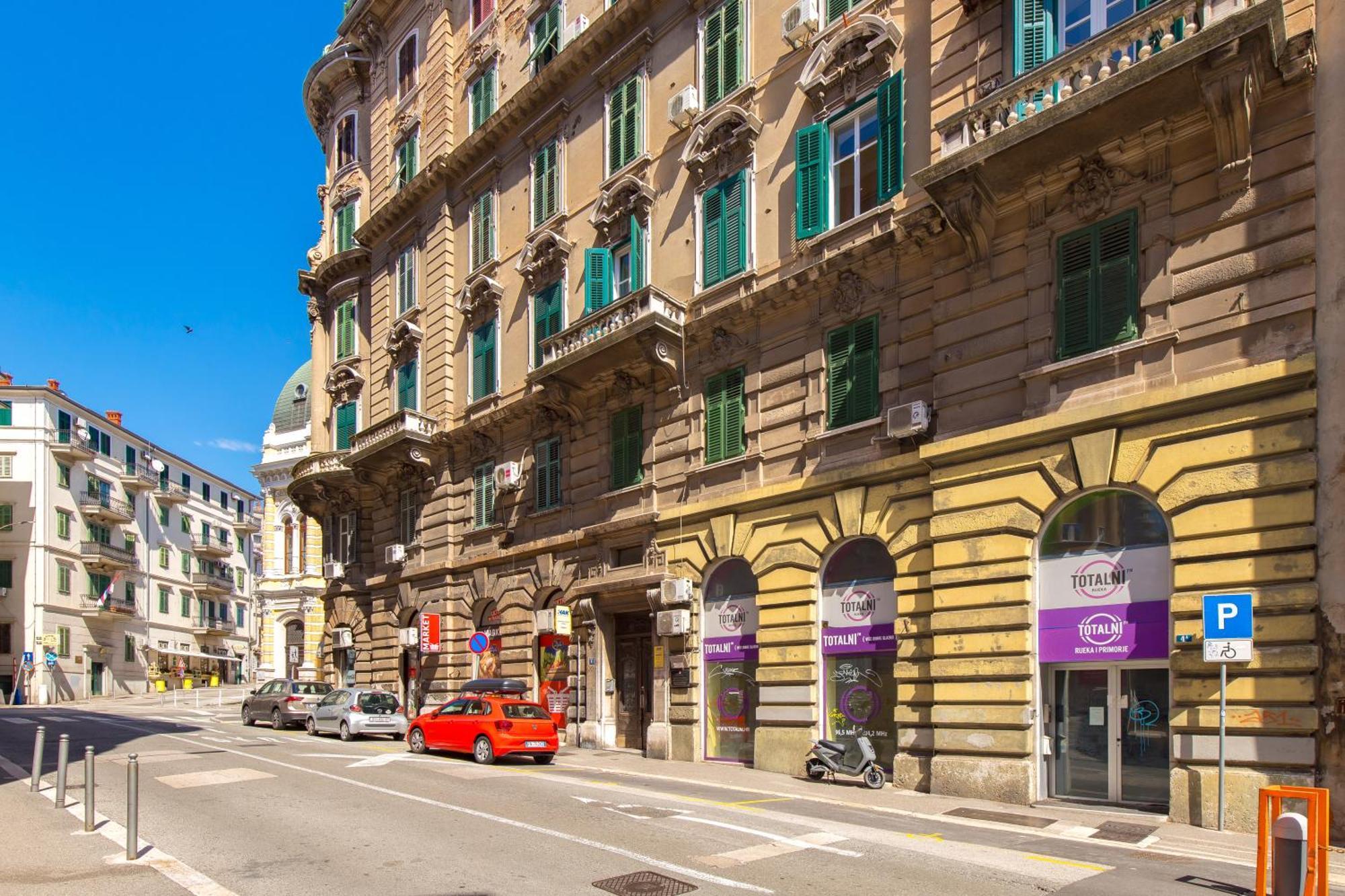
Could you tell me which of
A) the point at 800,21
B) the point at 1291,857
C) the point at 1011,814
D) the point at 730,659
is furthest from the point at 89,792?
the point at 800,21

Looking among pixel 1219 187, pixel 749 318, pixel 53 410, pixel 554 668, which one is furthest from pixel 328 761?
pixel 53 410

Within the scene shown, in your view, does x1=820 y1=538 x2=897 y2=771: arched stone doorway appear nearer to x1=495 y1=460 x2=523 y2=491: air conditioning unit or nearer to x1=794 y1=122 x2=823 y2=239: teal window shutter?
x1=794 y1=122 x2=823 y2=239: teal window shutter

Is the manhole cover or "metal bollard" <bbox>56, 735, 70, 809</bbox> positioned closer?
the manhole cover

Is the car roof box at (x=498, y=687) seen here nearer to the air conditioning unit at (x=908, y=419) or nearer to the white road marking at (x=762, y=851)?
the air conditioning unit at (x=908, y=419)

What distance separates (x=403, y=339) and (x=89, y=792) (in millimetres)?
22195

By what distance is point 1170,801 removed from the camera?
1302 cm

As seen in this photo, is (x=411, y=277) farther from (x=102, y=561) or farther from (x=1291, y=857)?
(x=102, y=561)

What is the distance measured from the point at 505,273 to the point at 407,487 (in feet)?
26.7

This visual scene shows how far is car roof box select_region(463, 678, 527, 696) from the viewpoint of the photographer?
2402 cm

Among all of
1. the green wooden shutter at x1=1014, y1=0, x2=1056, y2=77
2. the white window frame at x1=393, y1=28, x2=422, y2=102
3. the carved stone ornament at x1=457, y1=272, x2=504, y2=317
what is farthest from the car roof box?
the white window frame at x1=393, y1=28, x2=422, y2=102

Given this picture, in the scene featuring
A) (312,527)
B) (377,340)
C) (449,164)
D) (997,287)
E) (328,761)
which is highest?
(449,164)

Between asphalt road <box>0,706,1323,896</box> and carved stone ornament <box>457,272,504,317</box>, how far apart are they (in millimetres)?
14713

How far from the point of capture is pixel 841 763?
16.5m

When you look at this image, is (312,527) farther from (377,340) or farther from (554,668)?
(554,668)
